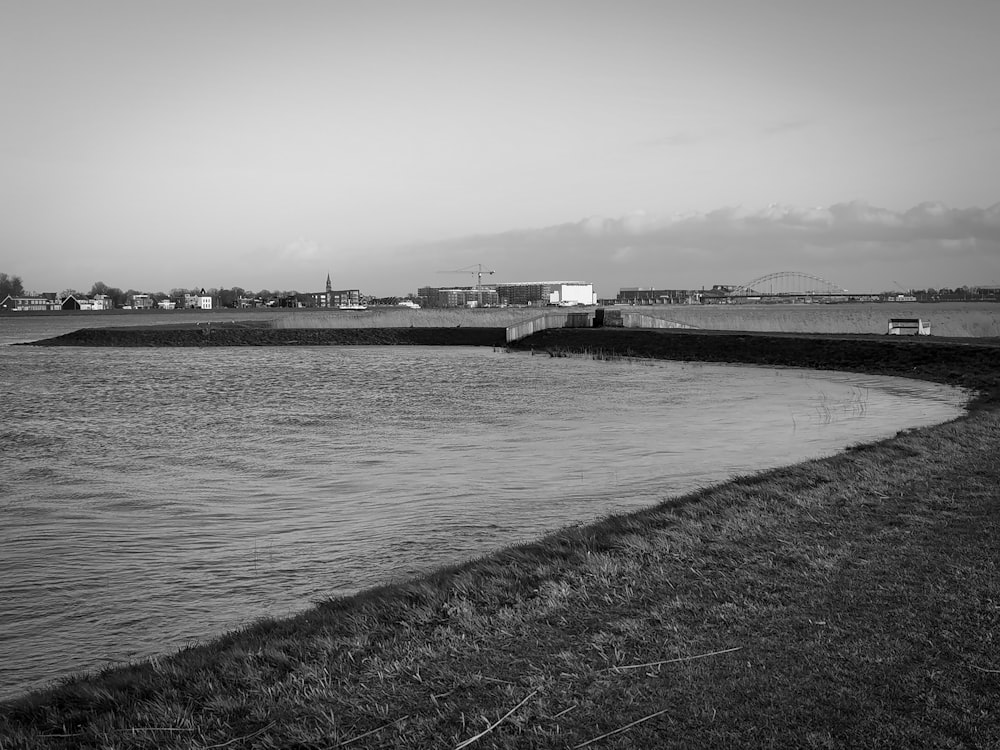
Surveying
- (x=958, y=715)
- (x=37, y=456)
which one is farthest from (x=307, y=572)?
(x=37, y=456)

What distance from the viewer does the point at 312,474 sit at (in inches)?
545

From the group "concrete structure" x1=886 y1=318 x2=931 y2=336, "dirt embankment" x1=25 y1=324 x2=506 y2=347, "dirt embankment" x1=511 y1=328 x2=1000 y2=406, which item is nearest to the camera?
"dirt embankment" x1=511 y1=328 x2=1000 y2=406

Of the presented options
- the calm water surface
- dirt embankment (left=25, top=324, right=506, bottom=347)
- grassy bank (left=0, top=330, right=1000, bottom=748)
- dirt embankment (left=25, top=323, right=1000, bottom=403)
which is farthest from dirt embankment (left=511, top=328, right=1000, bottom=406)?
dirt embankment (left=25, top=324, right=506, bottom=347)

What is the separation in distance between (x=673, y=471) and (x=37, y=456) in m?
11.9

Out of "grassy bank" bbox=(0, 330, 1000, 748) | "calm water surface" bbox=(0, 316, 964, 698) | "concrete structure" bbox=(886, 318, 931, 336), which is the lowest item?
"calm water surface" bbox=(0, 316, 964, 698)

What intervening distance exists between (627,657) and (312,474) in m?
9.52

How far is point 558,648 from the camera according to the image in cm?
530

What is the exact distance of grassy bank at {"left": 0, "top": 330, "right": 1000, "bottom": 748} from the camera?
432 cm

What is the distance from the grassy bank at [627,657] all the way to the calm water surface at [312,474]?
1.54m

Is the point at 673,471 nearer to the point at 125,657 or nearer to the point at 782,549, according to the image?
the point at 782,549

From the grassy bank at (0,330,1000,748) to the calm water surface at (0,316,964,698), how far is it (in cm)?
154

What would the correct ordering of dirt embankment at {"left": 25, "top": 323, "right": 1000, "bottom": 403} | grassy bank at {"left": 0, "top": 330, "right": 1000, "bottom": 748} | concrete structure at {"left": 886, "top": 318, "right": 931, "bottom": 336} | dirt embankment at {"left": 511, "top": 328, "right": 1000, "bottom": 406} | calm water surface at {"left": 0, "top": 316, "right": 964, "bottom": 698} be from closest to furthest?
grassy bank at {"left": 0, "top": 330, "right": 1000, "bottom": 748} → calm water surface at {"left": 0, "top": 316, "right": 964, "bottom": 698} → dirt embankment at {"left": 511, "top": 328, "right": 1000, "bottom": 406} → dirt embankment at {"left": 25, "top": 323, "right": 1000, "bottom": 403} → concrete structure at {"left": 886, "top": 318, "right": 931, "bottom": 336}

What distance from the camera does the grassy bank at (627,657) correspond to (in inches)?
170

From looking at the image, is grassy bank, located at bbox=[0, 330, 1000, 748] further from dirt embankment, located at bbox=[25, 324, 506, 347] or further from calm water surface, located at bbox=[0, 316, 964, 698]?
dirt embankment, located at bbox=[25, 324, 506, 347]
